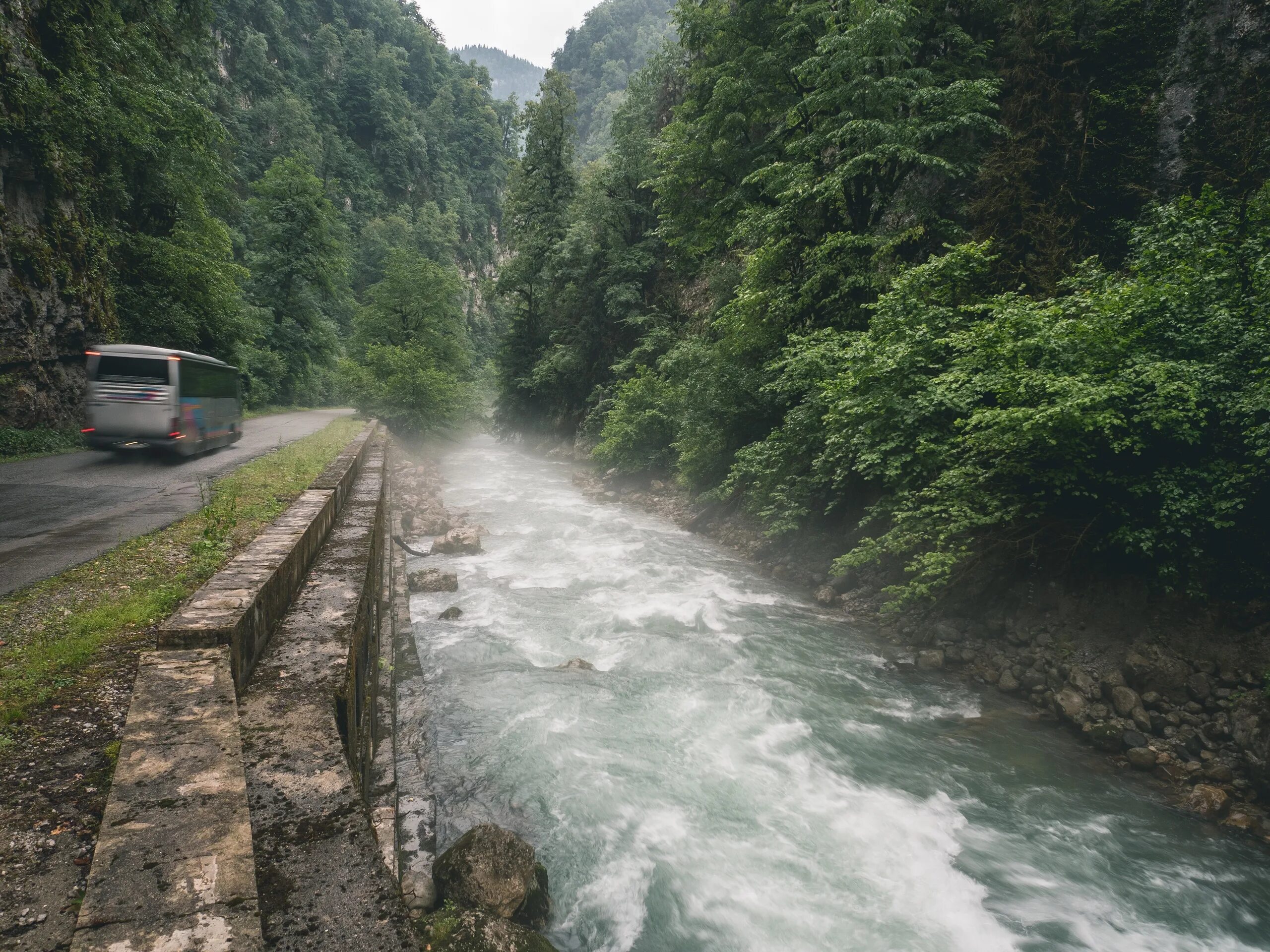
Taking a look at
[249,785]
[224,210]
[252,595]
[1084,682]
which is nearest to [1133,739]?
[1084,682]

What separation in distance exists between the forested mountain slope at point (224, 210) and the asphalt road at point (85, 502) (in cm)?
395

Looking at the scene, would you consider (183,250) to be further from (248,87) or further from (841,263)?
(248,87)

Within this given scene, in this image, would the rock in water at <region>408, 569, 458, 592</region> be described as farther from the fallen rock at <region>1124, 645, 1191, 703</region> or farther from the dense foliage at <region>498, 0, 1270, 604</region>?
the fallen rock at <region>1124, 645, 1191, 703</region>

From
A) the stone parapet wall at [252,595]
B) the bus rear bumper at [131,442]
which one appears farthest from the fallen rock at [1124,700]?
the bus rear bumper at [131,442]

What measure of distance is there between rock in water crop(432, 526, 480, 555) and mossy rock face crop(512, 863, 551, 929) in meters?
9.37

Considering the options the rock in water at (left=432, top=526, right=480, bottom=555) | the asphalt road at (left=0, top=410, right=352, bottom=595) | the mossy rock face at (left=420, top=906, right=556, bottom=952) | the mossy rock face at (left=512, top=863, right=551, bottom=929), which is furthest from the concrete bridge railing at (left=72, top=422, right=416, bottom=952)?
the rock in water at (left=432, top=526, right=480, bottom=555)

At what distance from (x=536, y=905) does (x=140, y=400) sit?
14.2 m

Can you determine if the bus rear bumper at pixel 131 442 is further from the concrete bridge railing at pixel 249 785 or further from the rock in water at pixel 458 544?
the concrete bridge railing at pixel 249 785

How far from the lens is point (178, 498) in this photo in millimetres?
9414

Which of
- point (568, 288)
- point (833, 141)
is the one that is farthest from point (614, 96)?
point (833, 141)

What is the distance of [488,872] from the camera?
13.2 ft

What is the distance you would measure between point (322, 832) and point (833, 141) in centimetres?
1438

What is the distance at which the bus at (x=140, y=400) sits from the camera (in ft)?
41.9

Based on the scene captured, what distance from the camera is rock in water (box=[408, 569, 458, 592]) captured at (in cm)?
1068
